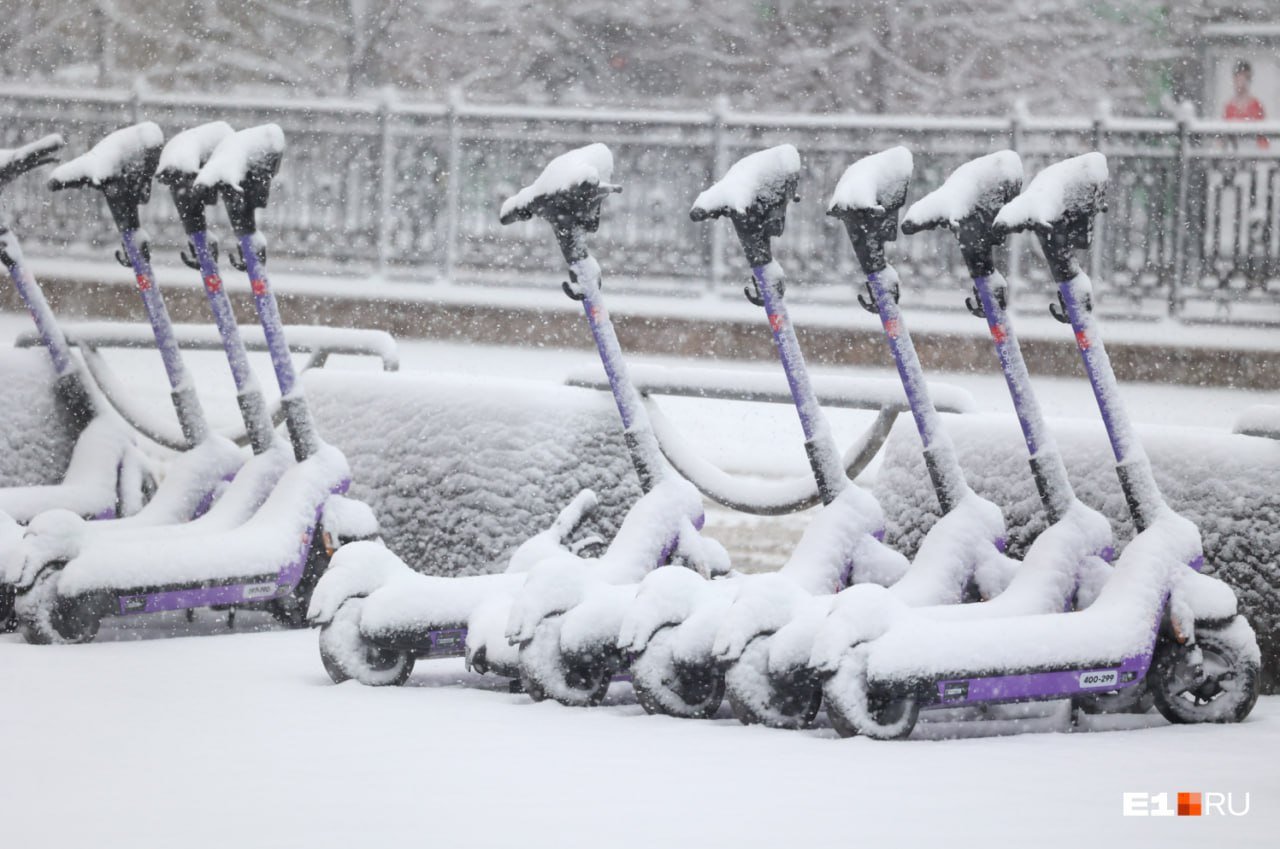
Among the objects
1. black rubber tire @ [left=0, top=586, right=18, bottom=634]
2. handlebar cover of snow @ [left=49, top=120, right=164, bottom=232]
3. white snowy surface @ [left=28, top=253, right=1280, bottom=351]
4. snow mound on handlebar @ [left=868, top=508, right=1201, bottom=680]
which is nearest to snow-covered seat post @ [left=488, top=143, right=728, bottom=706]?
snow mound on handlebar @ [left=868, top=508, right=1201, bottom=680]

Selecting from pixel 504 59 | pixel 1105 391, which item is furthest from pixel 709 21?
pixel 1105 391

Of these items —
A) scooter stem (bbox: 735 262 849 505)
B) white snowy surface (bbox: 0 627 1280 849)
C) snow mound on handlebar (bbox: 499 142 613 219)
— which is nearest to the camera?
white snowy surface (bbox: 0 627 1280 849)

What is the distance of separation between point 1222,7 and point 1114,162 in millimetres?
7028

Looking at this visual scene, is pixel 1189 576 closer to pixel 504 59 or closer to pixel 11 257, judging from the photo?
pixel 11 257

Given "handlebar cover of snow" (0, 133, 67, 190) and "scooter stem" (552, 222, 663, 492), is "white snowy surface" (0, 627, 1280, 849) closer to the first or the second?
"scooter stem" (552, 222, 663, 492)

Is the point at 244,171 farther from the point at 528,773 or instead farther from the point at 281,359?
the point at 528,773

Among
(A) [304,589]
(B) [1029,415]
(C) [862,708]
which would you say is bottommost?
(A) [304,589]

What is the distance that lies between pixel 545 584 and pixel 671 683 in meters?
0.42

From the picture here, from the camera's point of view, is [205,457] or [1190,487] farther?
[205,457]

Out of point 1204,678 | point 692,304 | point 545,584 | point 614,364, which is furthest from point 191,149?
point 692,304

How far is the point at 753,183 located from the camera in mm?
5262

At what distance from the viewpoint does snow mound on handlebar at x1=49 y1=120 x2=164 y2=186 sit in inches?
247

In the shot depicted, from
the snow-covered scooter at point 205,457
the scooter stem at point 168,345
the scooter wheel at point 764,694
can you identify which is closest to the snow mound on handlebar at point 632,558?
the scooter wheel at point 764,694

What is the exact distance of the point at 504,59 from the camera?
2372 cm
